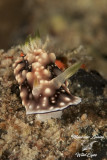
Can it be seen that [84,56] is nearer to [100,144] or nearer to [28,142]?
[100,144]

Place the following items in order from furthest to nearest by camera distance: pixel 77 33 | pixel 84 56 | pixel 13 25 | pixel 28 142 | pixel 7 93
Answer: pixel 77 33
pixel 13 25
pixel 84 56
pixel 7 93
pixel 28 142

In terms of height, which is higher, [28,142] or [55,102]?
[55,102]

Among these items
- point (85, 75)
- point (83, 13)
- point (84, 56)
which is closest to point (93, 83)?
point (85, 75)

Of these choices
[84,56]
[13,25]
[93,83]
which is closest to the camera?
[93,83]

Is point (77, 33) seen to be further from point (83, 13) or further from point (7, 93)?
point (7, 93)

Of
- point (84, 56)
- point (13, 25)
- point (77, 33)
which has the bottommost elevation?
point (77, 33)

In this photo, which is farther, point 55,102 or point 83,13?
point 83,13
